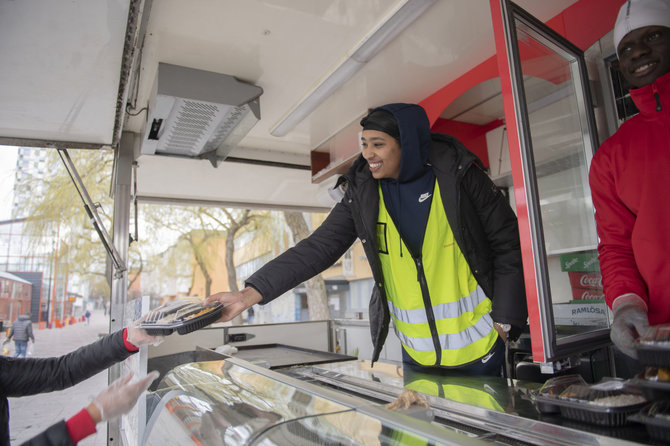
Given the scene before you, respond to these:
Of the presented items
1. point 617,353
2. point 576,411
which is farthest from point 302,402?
point 617,353

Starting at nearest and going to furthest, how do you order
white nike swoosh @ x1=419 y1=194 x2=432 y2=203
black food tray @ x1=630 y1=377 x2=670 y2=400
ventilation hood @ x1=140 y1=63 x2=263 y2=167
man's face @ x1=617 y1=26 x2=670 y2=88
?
black food tray @ x1=630 y1=377 x2=670 y2=400 → man's face @ x1=617 y1=26 x2=670 y2=88 → white nike swoosh @ x1=419 y1=194 x2=432 y2=203 → ventilation hood @ x1=140 y1=63 x2=263 y2=167

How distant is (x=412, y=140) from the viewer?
1695 millimetres

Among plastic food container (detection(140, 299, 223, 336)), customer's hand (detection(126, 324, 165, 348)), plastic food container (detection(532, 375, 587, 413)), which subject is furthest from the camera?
customer's hand (detection(126, 324, 165, 348))

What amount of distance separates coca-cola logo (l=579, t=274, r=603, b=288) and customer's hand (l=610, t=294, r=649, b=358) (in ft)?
2.93

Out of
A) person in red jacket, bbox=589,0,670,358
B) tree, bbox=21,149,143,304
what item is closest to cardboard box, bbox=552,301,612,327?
person in red jacket, bbox=589,0,670,358

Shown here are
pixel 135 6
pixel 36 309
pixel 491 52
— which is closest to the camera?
pixel 135 6

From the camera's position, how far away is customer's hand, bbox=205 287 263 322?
1397mm

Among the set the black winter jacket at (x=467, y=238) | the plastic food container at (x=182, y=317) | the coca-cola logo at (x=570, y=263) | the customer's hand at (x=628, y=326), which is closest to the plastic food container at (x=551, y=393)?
the customer's hand at (x=628, y=326)

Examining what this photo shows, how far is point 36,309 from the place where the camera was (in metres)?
5.83

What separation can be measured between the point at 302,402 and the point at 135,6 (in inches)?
69.0

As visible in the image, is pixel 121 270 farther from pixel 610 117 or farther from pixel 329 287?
pixel 329 287

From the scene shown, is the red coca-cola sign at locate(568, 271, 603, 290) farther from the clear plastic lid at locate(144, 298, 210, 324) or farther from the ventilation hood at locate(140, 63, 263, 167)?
the ventilation hood at locate(140, 63, 263, 167)

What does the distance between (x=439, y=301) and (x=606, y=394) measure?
2.70 feet

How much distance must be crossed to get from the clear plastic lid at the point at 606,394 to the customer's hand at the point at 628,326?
0.40 ft
